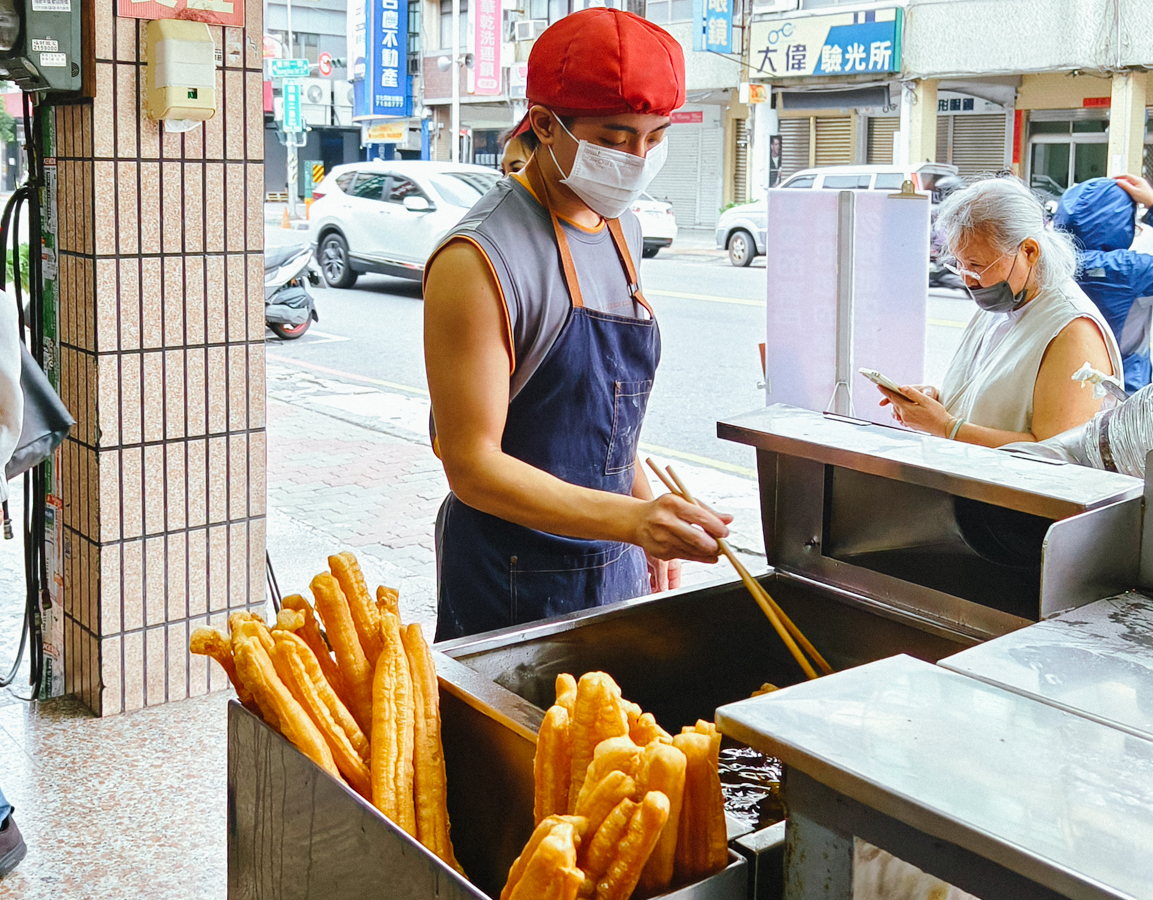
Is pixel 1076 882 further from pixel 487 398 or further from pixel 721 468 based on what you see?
pixel 721 468

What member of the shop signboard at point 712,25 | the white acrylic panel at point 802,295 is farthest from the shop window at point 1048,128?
the white acrylic panel at point 802,295

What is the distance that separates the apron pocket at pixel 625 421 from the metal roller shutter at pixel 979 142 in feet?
71.7

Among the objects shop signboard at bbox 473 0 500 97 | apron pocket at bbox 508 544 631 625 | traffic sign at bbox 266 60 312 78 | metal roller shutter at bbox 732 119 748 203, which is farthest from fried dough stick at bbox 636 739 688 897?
traffic sign at bbox 266 60 312 78

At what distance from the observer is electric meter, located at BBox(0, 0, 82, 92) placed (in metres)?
3.17

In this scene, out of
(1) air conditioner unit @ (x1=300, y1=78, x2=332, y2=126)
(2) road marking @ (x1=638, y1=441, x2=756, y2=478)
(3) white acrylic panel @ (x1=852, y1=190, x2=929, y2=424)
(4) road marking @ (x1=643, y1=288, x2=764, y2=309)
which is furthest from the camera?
(1) air conditioner unit @ (x1=300, y1=78, x2=332, y2=126)

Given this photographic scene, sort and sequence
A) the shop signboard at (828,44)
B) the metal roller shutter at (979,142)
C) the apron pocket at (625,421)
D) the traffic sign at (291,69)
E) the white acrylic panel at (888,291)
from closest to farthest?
the apron pocket at (625,421) < the white acrylic panel at (888,291) < the shop signboard at (828,44) < the metal roller shutter at (979,142) < the traffic sign at (291,69)

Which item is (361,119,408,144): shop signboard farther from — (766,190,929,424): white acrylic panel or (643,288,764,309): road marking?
(766,190,929,424): white acrylic panel

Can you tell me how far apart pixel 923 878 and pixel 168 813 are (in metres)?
2.50

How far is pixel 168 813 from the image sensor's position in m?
3.23

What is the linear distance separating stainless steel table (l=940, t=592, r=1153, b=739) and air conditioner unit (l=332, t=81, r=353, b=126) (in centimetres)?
4130

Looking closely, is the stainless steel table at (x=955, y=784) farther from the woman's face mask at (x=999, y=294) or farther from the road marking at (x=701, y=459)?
the road marking at (x=701, y=459)

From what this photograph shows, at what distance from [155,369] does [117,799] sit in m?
1.23

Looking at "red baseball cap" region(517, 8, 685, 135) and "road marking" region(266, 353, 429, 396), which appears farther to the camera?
"road marking" region(266, 353, 429, 396)

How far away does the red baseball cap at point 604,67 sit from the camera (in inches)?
81.1
